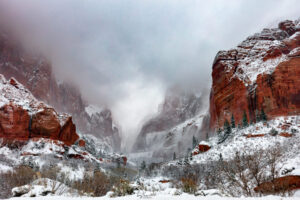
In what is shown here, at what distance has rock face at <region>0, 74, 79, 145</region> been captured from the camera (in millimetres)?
75938

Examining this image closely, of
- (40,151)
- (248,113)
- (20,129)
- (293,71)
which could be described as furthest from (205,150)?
(20,129)

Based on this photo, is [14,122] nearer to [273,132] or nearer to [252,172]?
[252,172]

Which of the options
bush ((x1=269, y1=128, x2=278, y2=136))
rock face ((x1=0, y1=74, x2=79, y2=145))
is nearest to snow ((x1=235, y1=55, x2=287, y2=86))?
bush ((x1=269, y1=128, x2=278, y2=136))

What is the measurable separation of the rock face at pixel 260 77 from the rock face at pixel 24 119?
240ft

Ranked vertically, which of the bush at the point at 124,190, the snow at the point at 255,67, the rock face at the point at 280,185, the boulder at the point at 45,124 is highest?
the snow at the point at 255,67

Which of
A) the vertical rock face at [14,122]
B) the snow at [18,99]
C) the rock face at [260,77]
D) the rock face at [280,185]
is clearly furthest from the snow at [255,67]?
the vertical rock face at [14,122]

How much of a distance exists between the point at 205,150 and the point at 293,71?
46.6 metres

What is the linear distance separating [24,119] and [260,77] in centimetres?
9609

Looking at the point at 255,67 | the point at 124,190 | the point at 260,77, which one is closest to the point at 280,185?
the point at 124,190

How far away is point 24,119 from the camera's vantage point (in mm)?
78562

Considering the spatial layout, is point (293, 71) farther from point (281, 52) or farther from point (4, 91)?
point (4, 91)

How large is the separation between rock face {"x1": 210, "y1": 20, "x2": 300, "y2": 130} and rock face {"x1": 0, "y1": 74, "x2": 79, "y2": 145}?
2874 inches

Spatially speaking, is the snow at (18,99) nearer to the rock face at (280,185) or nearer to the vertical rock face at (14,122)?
the vertical rock face at (14,122)

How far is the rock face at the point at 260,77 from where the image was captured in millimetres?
74938
